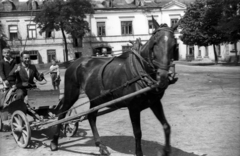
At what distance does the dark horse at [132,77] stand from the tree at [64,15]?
109ft

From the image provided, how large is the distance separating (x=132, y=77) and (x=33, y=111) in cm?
323

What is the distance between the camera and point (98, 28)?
151 feet

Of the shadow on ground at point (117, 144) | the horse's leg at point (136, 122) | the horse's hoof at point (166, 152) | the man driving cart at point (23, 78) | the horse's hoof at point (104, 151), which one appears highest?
the man driving cart at point (23, 78)

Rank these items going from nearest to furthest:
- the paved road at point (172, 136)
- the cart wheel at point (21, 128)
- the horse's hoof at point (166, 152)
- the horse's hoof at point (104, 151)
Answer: the horse's hoof at point (166, 152), the horse's hoof at point (104, 151), the paved road at point (172, 136), the cart wheel at point (21, 128)

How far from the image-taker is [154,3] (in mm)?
47812

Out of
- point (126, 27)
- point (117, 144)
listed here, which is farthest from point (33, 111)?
point (126, 27)

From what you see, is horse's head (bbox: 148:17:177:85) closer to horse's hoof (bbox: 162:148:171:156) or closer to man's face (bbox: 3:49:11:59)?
horse's hoof (bbox: 162:148:171:156)

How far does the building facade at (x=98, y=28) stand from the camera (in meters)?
44.4

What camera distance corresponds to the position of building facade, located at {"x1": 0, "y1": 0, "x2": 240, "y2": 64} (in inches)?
1747

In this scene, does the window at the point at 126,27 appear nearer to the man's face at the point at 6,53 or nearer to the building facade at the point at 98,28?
the building facade at the point at 98,28

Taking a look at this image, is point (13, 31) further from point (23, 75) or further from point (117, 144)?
point (117, 144)

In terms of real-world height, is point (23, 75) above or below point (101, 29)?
below

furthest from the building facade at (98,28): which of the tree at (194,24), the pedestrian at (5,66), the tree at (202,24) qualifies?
the pedestrian at (5,66)

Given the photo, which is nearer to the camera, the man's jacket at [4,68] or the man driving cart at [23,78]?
the man driving cart at [23,78]
